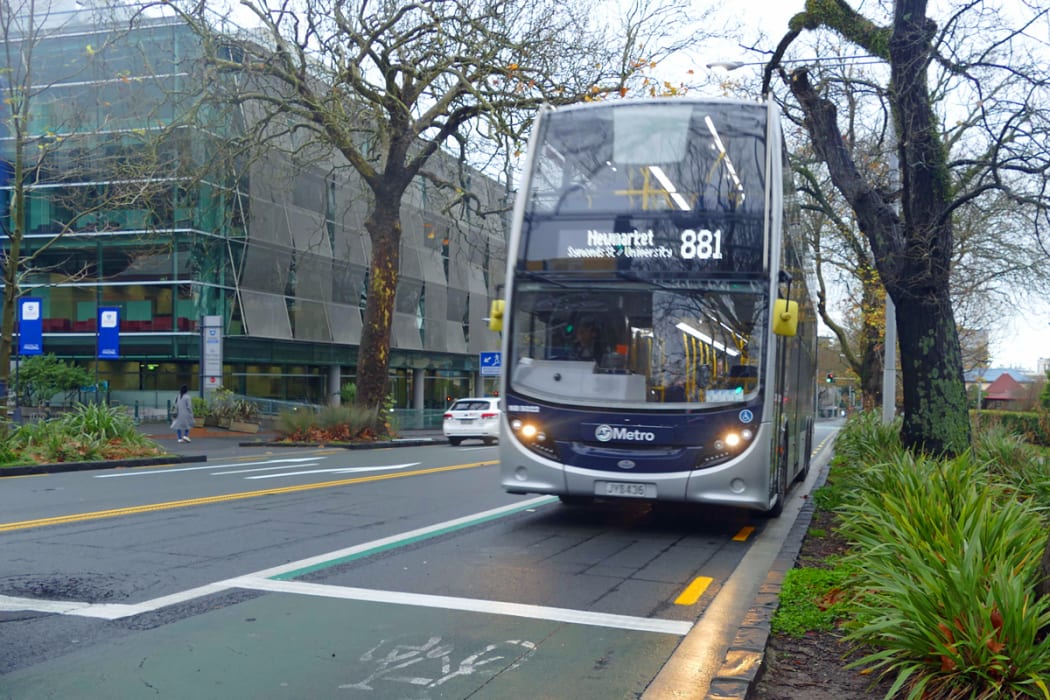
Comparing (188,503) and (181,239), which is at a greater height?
(181,239)

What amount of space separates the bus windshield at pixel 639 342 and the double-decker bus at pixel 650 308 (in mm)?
13

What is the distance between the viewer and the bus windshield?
9742 mm

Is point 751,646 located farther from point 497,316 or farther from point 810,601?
point 497,316

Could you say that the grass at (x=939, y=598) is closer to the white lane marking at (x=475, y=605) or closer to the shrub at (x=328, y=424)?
the white lane marking at (x=475, y=605)

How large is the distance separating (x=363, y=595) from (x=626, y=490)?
3.50 meters

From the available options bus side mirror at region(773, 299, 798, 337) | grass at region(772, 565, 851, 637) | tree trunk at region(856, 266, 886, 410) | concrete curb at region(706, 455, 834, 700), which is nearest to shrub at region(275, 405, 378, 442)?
tree trunk at region(856, 266, 886, 410)

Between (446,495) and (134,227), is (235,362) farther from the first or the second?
(446,495)

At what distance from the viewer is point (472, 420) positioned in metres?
31.0

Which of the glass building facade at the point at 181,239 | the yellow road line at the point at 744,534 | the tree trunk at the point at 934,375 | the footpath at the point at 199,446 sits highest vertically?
the glass building facade at the point at 181,239

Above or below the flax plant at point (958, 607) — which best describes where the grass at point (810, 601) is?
below

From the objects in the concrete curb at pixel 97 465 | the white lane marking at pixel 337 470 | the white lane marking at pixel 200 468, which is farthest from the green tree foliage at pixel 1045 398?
the concrete curb at pixel 97 465

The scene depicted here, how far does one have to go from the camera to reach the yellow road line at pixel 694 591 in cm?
730

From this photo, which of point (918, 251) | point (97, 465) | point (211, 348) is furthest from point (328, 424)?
point (918, 251)

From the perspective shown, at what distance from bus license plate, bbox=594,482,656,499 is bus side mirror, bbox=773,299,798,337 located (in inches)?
76.6
